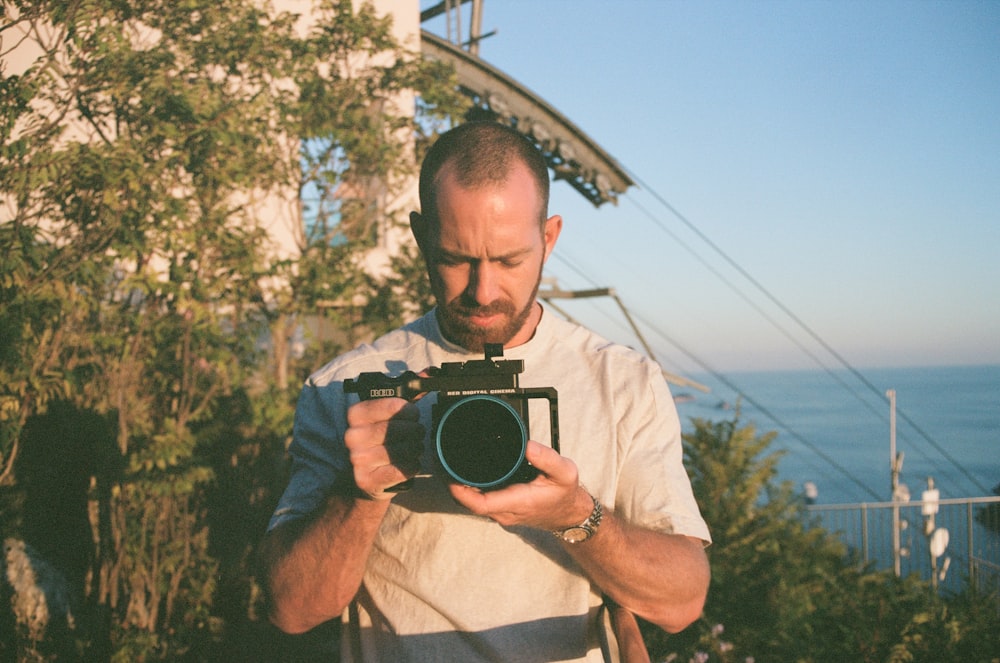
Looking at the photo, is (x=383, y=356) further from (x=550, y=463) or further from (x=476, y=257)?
(x=550, y=463)

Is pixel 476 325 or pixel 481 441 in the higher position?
pixel 476 325

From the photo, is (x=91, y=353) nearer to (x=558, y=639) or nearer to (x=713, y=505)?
(x=558, y=639)

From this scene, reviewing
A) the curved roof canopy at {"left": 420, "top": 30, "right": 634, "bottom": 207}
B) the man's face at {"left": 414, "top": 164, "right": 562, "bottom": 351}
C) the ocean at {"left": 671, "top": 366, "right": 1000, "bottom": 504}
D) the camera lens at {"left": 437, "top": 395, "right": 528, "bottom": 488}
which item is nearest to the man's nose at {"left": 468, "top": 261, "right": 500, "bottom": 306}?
the man's face at {"left": 414, "top": 164, "right": 562, "bottom": 351}

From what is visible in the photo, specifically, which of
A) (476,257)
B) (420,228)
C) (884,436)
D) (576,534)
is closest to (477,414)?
(576,534)

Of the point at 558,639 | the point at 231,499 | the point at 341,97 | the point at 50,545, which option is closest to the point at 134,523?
the point at 50,545

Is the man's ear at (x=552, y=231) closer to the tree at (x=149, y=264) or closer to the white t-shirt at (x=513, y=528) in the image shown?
the white t-shirt at (x=513, y=528)

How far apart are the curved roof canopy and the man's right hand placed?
9.10 metres

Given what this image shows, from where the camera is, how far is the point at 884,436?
8112 centimetres

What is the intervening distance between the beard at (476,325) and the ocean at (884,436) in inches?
133

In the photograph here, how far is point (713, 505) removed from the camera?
4.44 metres

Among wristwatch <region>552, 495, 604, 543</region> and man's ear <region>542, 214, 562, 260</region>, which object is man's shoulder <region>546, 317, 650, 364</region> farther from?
wristwatch <region>552, 495, 604, 543</region>

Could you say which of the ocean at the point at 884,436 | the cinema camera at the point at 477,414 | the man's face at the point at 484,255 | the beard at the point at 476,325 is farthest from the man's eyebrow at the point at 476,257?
the ocean at the point at 884,436

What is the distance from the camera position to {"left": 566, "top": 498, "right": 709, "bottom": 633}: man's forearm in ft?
4.99

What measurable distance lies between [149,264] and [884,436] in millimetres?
92798
